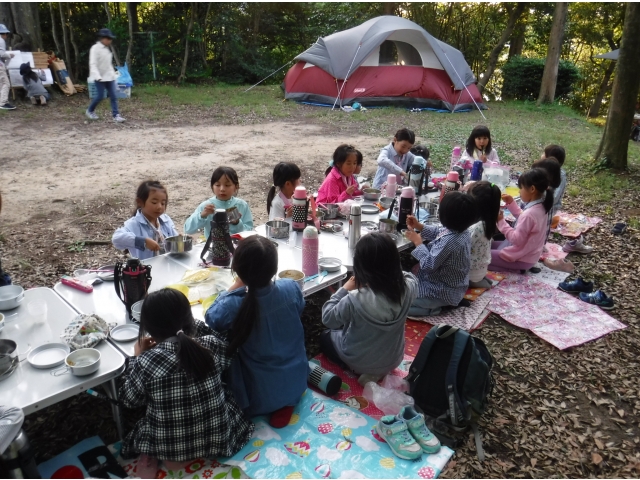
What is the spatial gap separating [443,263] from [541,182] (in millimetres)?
1423

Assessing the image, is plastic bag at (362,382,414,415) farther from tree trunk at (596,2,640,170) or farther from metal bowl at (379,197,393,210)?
tree trunk at (596,2,640,170)

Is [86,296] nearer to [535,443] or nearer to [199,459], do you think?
[199,459]

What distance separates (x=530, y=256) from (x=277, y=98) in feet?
37.0

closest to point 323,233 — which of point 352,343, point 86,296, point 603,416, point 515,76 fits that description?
point 352,343

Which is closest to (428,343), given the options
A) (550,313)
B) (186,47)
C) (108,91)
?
(550,313)

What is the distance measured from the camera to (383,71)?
1380 centimetres

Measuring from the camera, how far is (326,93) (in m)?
13.7

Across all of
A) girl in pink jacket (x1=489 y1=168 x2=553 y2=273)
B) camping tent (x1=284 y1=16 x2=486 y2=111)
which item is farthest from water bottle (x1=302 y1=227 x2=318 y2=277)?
camping tent (x1=284 y1=16 x2=486 y2=111)

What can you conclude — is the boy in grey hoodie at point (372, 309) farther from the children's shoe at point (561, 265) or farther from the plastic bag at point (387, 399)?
the children's shoe at point (561, 265)

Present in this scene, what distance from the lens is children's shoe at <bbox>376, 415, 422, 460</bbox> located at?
2.48m

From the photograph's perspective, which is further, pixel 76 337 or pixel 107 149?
pixel 107 149

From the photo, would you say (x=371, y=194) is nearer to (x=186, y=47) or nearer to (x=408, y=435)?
(x=408, y=435)

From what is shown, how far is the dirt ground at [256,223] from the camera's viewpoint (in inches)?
107

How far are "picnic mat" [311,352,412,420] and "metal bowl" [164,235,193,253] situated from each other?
117 centimetres
